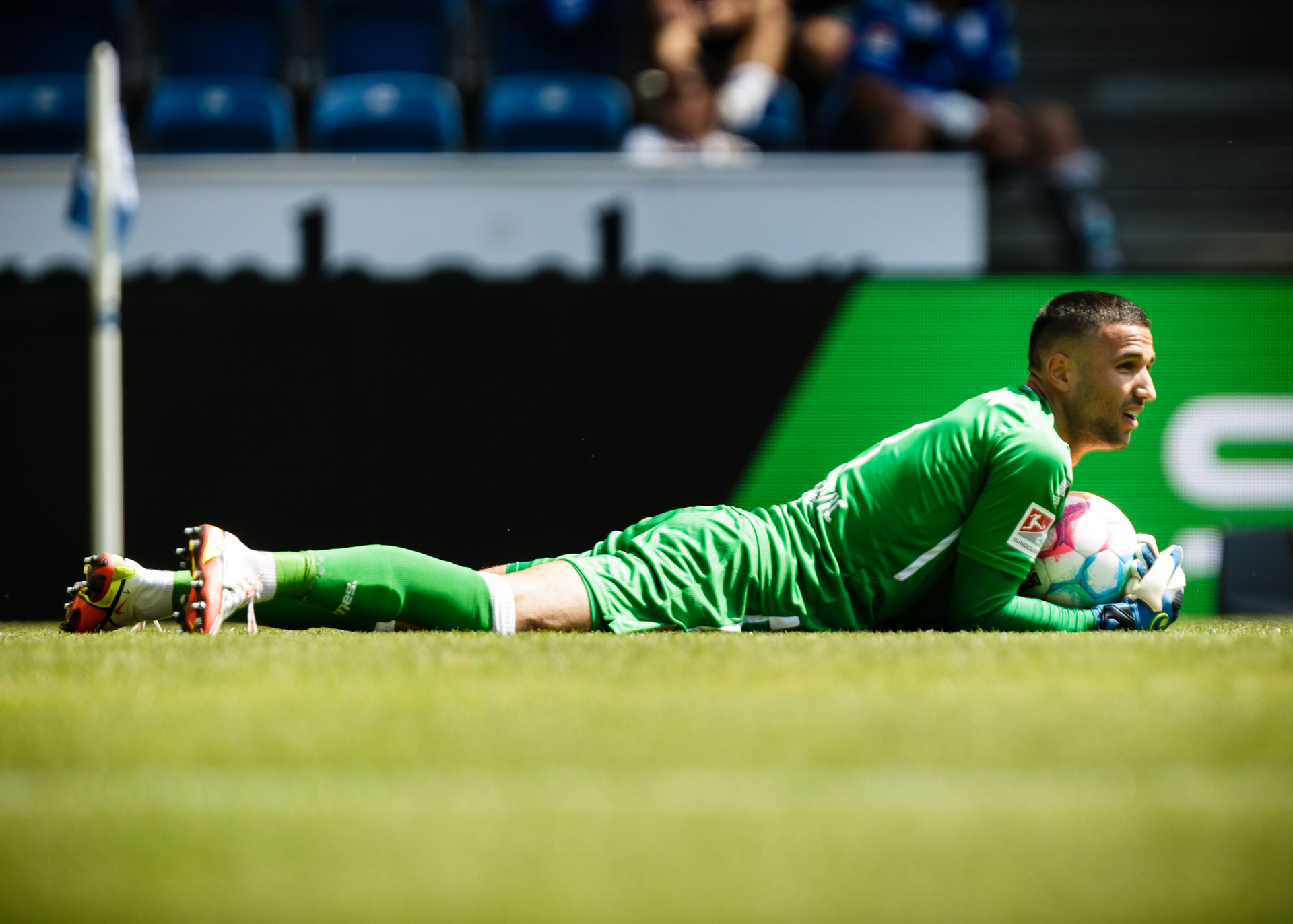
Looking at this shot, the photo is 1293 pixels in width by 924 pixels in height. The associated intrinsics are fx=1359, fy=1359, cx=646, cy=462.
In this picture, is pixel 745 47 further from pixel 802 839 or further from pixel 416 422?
pixel 802 839

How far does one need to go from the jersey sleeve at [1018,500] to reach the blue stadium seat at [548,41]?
6390 millimetres

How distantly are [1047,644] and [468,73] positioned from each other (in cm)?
751

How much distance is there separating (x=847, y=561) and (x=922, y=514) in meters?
0.30

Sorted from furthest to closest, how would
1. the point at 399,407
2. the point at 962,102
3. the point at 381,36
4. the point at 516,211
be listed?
1. the point at 381,36
2. the point at 962,102
3. the point at 516,211
4. the point at 399,407

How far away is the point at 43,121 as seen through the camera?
8711 millimetres

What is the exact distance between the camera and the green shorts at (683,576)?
410cm

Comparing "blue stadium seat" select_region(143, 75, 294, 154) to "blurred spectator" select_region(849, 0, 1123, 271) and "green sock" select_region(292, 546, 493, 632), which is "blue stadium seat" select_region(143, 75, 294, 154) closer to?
"blurred spectator" select_region(849, 0, 1123, 271)

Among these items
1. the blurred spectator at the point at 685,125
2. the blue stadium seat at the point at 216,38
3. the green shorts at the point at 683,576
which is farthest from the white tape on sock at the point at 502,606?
the blue stadium seat at the point at 216,38

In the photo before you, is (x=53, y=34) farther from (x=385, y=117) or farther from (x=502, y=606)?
(x=502, y=606)

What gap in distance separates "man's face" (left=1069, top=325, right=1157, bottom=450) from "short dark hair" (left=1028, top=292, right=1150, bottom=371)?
29 millimetres

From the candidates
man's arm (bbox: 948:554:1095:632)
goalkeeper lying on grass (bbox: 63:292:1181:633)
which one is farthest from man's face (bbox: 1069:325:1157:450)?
man's arm (bbox: 948:554:1095:632)

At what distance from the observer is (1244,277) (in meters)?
6.64

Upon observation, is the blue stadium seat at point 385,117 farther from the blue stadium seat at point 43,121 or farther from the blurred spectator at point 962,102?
the blurred spectator at point 962,102

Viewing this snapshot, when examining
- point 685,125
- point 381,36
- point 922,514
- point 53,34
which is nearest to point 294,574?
point 922,514
